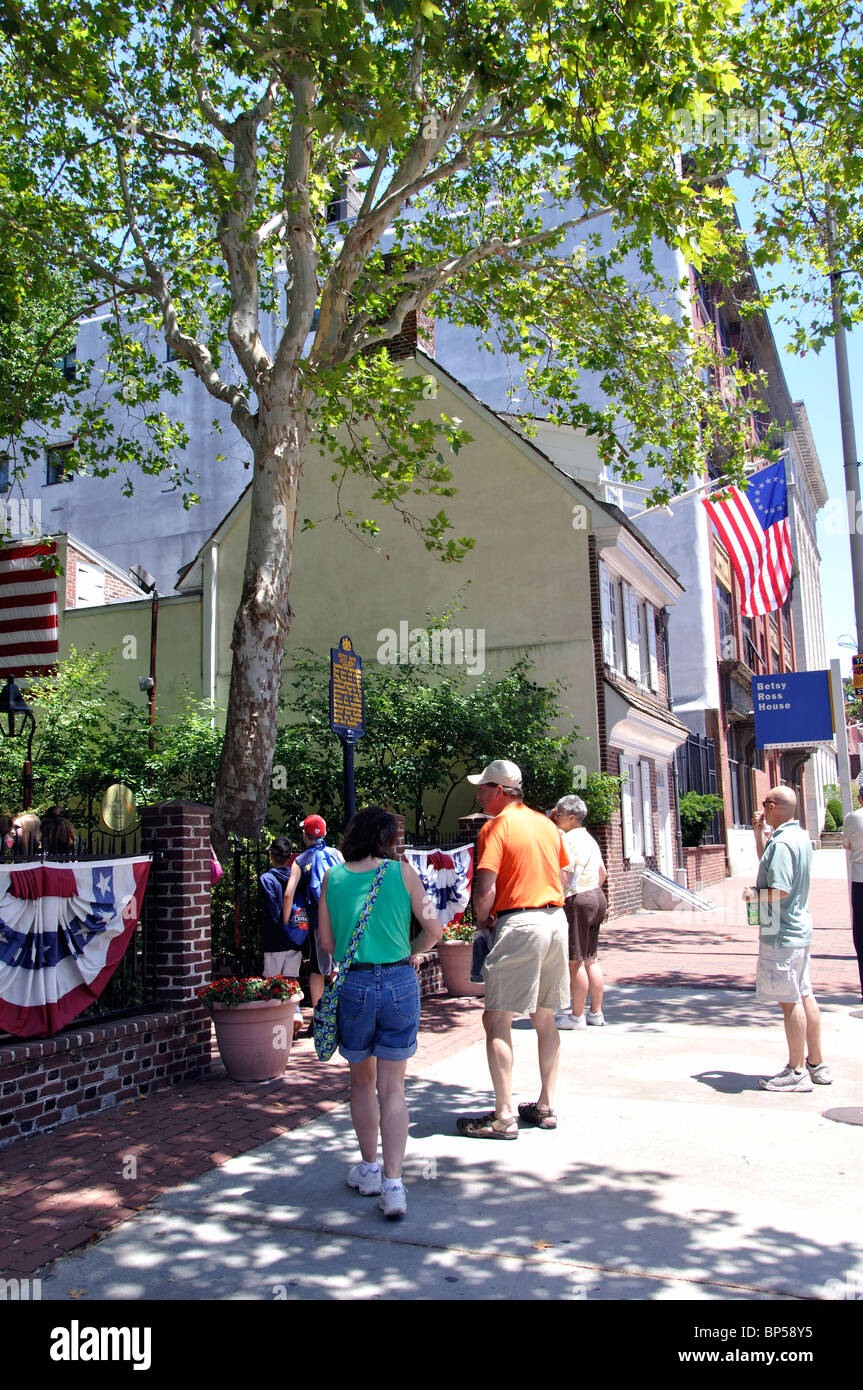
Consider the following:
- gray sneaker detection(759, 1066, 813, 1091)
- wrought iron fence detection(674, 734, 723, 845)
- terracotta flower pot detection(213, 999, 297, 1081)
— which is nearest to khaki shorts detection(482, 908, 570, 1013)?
gray sneaker detection(759, 1066, 813, 1091)

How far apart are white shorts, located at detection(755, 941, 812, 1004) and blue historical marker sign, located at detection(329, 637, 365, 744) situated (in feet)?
16.8

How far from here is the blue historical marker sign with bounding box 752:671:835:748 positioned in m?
17.3

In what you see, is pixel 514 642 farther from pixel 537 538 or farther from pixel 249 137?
pixel 249 137

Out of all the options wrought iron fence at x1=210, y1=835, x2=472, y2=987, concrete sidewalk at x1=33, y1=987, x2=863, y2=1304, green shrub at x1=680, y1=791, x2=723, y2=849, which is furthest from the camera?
green shrub at x1=680, y1=791, x2=723, y2=849

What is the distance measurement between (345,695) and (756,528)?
13.4 meters

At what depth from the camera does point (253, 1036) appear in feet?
22.7

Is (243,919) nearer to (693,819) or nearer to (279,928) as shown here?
(279,928)

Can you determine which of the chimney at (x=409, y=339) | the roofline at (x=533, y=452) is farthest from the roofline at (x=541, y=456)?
the chimney at (x=409, y=339)

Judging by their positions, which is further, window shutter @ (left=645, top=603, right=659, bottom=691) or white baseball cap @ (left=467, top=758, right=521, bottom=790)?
window shutter @ (left=645, top=603, right=659, bottom=691)

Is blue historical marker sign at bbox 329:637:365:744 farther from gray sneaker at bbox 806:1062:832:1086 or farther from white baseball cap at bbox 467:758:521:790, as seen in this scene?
gray sneaker at bbox 806:1062:832:1086

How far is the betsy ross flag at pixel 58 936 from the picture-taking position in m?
5.82

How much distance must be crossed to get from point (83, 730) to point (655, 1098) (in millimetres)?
12886

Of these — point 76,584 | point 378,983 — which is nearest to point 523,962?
point 378,983

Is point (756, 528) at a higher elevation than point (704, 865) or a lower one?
higher
